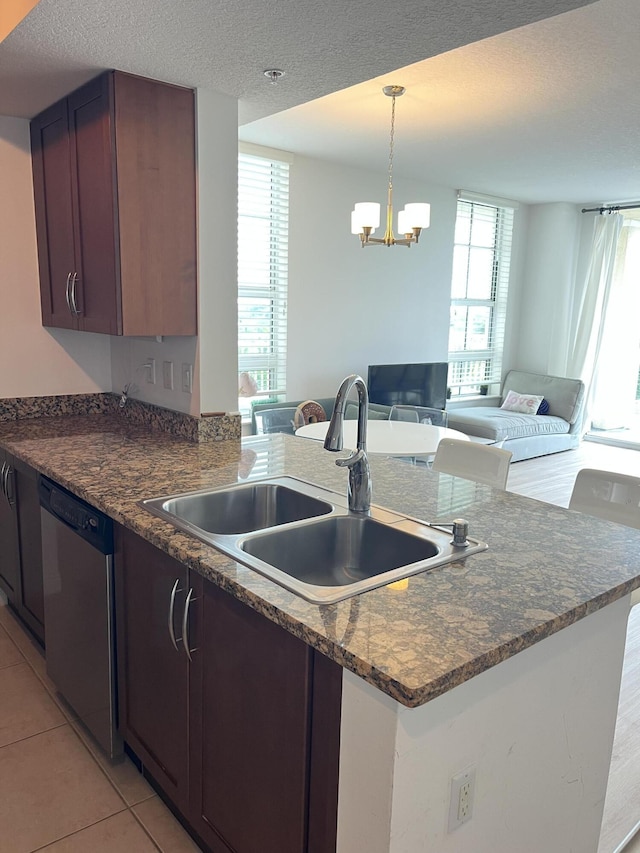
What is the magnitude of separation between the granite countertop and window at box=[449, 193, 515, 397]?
198 inches

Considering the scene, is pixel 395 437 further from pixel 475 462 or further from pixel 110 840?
pixel 110 840

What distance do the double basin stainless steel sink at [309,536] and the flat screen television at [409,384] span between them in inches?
157

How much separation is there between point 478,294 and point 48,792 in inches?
260

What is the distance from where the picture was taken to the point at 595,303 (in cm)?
752

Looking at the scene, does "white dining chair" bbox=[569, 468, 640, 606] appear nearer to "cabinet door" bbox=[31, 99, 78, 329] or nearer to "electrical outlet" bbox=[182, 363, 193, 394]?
"electrical outlet" bbox=[182, 363, 193, 394]

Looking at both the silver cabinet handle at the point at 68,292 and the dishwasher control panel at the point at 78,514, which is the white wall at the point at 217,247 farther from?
the dishwasher control panel at the point at 78,514

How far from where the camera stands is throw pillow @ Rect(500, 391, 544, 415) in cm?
719

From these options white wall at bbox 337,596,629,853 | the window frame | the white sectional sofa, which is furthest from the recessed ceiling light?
the white sectional sofa

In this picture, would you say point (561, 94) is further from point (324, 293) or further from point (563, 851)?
point (563, 851)

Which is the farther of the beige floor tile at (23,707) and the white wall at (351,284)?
the white wall at (351,284)

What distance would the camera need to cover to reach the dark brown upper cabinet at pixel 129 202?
2283 millimetres

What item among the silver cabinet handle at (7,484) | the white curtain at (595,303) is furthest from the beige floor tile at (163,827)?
the white curtain at (595,303)

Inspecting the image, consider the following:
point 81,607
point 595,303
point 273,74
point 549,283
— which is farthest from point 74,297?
point 595,303

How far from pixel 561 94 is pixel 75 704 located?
3938 millimetres
